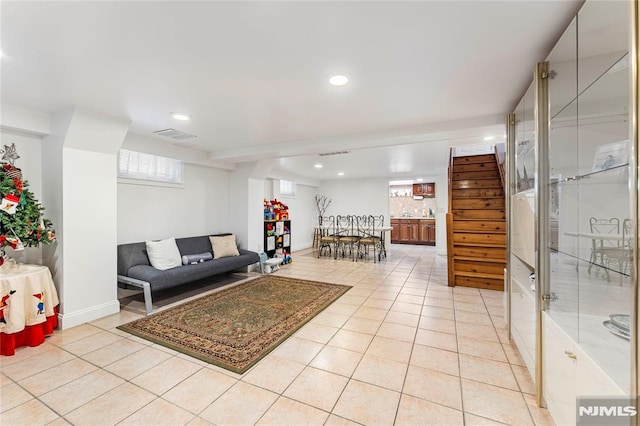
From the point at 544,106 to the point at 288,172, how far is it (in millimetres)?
6273

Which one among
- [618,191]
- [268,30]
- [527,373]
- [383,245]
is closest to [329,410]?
[527,373]

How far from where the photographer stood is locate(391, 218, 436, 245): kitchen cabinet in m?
9.45

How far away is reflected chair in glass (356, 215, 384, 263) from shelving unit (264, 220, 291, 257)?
6.10 feet

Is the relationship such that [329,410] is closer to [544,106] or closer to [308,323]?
[308,323]

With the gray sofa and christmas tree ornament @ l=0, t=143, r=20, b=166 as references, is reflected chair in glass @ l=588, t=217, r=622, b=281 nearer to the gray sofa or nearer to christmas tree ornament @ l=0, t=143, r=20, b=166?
the gray sofa

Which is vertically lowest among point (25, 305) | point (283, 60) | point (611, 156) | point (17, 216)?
point (25, 305)

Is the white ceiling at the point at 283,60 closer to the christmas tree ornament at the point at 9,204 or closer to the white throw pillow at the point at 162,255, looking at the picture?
the christmas tree ornament at the point at 9,204

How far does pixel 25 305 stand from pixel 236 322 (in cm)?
192

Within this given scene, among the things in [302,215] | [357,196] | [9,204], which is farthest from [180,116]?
[357,196]

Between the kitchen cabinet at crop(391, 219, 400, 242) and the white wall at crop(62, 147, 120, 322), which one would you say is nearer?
the white wall at crop(62, 147, 120, 322)

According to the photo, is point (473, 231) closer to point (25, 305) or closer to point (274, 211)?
point (274, 211)

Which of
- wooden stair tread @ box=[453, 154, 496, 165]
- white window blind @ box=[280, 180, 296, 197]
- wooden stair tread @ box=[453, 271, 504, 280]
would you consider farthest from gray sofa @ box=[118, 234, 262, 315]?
wooden stair tread @ box=[453, 154, 496, 165]

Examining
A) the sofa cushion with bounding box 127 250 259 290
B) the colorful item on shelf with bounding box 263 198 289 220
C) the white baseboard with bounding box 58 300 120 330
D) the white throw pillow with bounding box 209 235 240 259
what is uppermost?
the colorful item on shelf with bounding box 263 198 289 220

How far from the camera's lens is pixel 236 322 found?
3.00 metres
